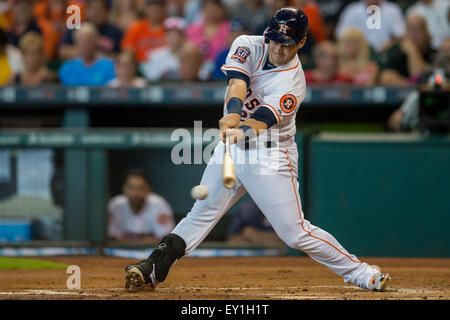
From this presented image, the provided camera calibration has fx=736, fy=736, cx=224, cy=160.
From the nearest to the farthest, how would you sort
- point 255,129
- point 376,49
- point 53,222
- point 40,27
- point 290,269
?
point 255,129
point 290,269
point 53,222
point 376,49
point 40,27

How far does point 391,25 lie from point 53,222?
4639 millimetres

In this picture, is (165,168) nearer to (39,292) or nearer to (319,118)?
(319,118)

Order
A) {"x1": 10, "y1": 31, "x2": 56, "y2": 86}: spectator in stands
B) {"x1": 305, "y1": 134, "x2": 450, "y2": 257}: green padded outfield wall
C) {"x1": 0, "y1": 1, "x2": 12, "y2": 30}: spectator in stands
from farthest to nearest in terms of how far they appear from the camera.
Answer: {"x1": 0, "y1": 1, "x2": 12, "y2": 30}: spectator in stands < {"x1": 10, "y1": 31, "x2": 56, "y2": 86}: spectator in stands < {"x1": 305, "y1": 134, "x2": 450, "y2": 257}: green padded outfield wall

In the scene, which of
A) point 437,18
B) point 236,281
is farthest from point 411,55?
point 236,281

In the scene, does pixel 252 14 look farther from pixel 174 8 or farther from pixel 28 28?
pixel 28 28

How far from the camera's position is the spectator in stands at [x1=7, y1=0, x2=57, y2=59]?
928cm

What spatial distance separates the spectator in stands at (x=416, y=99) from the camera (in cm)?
699

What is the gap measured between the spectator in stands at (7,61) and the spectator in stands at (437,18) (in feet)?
15.5

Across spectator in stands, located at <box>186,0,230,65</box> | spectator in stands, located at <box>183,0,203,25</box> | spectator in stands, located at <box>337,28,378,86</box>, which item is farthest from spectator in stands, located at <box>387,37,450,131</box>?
spectator in stands, located at <box>183,0,203,25</box>

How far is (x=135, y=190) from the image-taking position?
22.8 feet

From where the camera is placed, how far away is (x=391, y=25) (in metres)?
8.80

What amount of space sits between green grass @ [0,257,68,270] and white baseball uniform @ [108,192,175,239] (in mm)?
798

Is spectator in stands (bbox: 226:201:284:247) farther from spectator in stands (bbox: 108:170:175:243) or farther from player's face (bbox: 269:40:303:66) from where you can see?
player's face (bbox: 269:40:303:66)

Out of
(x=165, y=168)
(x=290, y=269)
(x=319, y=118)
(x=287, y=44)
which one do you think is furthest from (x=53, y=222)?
(x=287, y=44)
